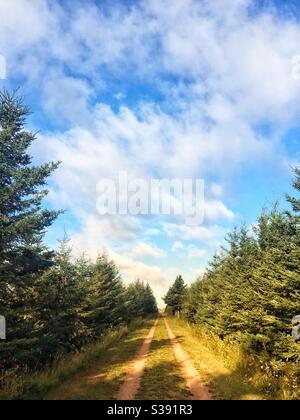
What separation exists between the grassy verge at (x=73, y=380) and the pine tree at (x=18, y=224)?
44.3 inches

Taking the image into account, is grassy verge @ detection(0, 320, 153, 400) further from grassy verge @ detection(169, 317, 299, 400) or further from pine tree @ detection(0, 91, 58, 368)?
grassy verge @ detection(169, 317, 299, 400)

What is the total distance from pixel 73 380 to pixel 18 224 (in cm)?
721

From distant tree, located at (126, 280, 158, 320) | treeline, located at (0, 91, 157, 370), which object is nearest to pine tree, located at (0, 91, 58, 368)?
treeline, located at (0, 91, 157, 370)

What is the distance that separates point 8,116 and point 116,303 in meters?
25.9

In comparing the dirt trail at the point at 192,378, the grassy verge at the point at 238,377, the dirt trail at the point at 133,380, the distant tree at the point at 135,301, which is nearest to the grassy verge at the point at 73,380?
the dirt trail at the point at 133,380

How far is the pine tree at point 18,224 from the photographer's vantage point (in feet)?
42.7

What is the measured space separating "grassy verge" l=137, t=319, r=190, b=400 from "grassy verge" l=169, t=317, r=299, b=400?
1236 millimetres

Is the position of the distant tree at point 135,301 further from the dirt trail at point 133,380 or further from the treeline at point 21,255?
the treeline at point 21,255

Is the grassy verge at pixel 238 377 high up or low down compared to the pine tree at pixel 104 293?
down

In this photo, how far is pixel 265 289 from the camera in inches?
639

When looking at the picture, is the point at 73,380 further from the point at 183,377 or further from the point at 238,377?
the point at 238,377

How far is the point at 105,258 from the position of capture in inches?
1391
